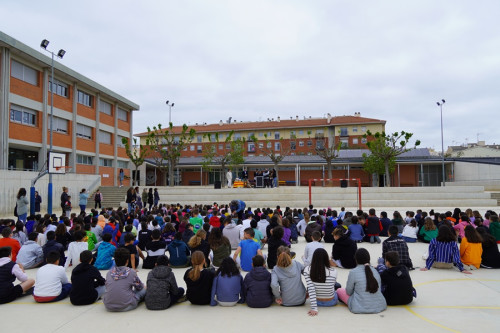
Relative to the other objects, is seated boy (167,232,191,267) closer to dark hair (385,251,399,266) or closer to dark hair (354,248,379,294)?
dark hair (354,248,379,294)

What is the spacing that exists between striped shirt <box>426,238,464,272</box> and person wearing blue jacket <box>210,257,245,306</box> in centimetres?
488

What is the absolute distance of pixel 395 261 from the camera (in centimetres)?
541

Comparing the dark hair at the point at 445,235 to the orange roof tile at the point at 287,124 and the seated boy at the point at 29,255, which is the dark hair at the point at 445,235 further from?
the orange roof tile at the point at 287,124

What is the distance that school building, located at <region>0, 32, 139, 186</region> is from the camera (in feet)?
81.7

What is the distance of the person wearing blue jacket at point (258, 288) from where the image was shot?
18.2 feet

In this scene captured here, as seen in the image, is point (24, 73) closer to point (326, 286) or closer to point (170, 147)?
point (170, 147)

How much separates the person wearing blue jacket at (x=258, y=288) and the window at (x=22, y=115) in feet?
90.4

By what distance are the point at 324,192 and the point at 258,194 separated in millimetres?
5392

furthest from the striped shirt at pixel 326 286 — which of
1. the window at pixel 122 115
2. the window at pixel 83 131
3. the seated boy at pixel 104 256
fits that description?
the window at pixel 122 115

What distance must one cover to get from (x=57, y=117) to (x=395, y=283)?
32735mm

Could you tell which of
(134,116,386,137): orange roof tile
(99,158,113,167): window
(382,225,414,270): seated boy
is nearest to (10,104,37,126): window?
(99,158,113,167): window

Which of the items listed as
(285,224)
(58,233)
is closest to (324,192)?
(285,224)

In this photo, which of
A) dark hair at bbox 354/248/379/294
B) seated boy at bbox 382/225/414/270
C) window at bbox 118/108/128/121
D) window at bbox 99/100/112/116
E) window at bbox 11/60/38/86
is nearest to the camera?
dark hair at bbox 354/248/379/294

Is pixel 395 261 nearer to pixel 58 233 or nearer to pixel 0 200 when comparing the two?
pixel 58 233
